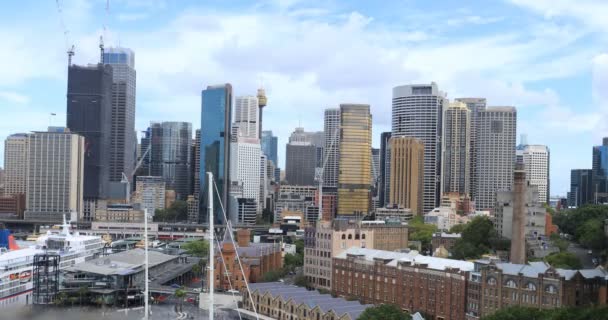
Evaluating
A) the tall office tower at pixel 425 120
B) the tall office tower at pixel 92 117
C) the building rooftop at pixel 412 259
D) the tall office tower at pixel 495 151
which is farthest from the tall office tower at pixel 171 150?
the building rooftop at pixel 412 259

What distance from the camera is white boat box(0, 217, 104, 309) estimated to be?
49.7 meters

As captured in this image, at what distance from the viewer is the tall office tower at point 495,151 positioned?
134m

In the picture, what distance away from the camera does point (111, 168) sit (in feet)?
550

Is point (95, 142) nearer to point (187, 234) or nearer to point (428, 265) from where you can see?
point (187, 234)

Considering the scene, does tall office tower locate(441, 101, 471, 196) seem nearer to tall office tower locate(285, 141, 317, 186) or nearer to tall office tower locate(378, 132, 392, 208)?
tall office tower locate(378, 132, 392, 208)

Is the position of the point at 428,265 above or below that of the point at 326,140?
below

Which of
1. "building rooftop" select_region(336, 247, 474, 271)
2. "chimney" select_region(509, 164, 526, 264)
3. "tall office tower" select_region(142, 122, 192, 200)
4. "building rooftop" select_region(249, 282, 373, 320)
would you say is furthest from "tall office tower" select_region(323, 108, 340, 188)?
"building rooftop" select_region(249, 282, 373, 320)

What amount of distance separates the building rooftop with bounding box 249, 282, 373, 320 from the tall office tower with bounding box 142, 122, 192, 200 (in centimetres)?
13432

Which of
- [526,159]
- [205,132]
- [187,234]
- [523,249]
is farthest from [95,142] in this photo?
[523,249]

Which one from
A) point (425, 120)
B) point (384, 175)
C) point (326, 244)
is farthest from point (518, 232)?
point (384, 175)

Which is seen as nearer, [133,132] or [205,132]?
[205,132]

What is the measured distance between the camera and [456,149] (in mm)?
140625

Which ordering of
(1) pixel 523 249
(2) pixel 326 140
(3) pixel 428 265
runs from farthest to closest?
(2) pixel 326 140 → (1) pixel 523 249 → (3) pixel 428 265

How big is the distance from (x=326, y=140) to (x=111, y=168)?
51.1m
